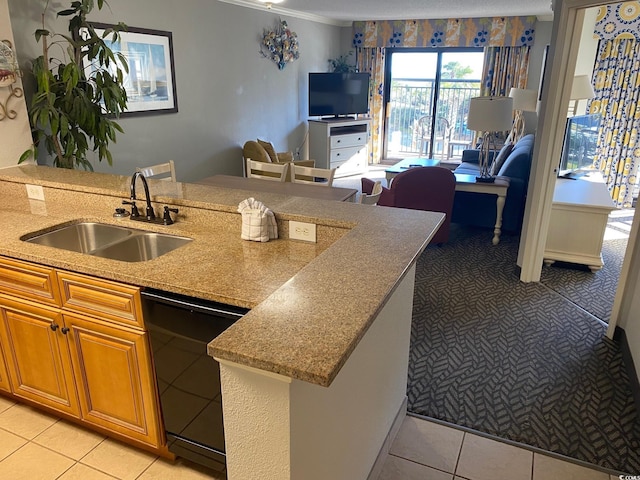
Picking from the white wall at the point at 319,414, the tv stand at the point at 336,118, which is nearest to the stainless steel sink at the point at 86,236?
the white wall at the point at 319,414

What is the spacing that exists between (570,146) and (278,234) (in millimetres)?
5097

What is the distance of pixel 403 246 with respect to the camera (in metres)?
1.73

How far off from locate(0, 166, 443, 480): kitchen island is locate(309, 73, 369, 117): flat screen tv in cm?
529

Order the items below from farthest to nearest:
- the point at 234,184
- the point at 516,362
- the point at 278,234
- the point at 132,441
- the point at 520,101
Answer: the point at 520,101 < the point at 234,184 < the point at 516,362 < the point at 278,234 < the point at 132,441

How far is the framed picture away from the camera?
4441 millimetres

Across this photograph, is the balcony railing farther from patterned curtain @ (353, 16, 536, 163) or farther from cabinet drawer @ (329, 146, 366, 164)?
cabinet drawer @ (329, 146, 366, 164)

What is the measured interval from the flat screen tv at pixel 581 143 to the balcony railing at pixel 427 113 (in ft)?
7.62

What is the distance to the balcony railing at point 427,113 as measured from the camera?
26.8 feet

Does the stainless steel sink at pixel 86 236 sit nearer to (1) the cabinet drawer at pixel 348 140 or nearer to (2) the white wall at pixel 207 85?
(2) the white wall at pixel 207 85

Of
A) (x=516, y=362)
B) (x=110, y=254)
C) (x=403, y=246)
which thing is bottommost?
(x=516, y=362)

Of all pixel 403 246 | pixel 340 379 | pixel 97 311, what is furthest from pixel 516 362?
pixel 97 311

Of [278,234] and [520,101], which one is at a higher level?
[520,101]

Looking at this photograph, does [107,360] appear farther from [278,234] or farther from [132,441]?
[278,234]

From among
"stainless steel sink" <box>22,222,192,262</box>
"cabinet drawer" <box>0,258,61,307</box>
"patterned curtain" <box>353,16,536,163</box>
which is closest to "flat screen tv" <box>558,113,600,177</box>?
"patterned curtain" <box>353,16,536,163</box>
